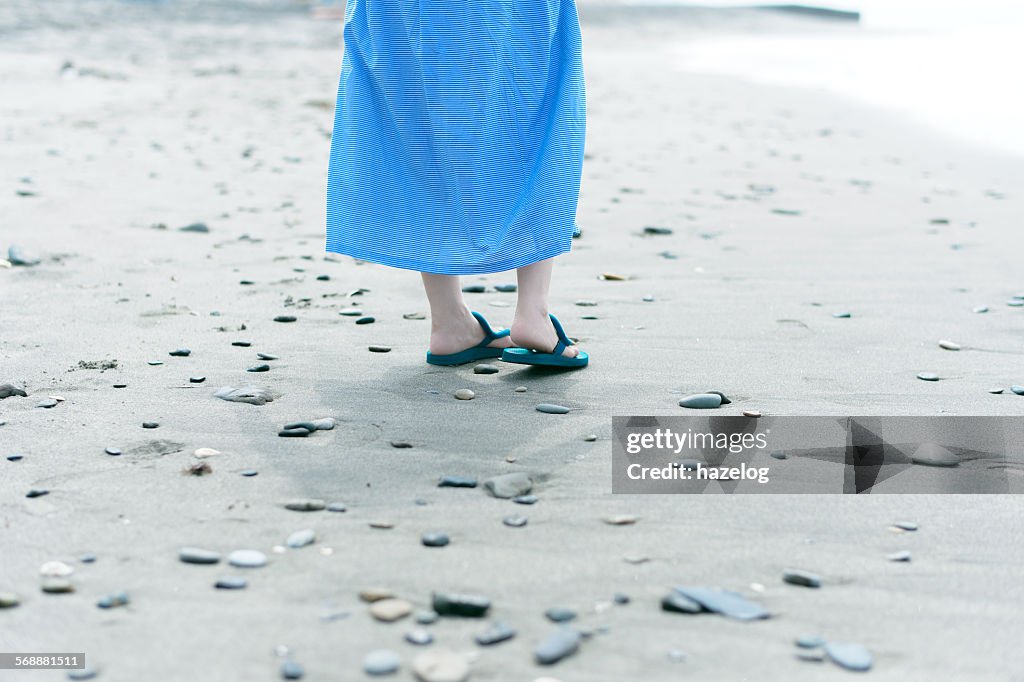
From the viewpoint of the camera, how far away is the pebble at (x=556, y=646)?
64.5 inches

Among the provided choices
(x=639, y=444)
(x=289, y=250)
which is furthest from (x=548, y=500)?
(x=289, y=250)

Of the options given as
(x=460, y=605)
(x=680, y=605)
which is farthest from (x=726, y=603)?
(x=460, y=605)

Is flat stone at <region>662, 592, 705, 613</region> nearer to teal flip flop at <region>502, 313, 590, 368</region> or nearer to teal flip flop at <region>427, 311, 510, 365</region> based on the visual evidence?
teal flip flop at <region>502, 313, 590, 368</region>

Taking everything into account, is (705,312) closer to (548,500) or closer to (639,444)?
(639,444)

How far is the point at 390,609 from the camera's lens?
1.77 metres

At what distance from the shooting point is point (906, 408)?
275 centimetres

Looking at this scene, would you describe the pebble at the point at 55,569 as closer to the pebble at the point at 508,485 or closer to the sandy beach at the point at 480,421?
the sandy beach at the point at 480,421

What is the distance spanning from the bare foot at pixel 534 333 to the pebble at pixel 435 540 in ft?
3.45

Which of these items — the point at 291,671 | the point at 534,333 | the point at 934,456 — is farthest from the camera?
the point at 534,333

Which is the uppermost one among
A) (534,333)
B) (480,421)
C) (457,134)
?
(457,134)

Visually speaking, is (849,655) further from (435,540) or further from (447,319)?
(447,319)

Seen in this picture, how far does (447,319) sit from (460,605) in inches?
56.5

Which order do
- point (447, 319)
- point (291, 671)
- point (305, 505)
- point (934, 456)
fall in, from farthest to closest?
point (447, 319) → point (934, 456) → point (305, 505) → point (291, 671)

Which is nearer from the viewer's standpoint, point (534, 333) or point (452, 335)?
point (534, 333)
